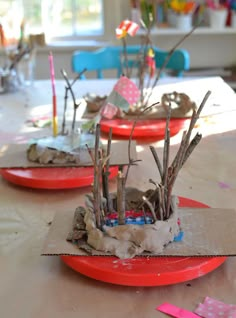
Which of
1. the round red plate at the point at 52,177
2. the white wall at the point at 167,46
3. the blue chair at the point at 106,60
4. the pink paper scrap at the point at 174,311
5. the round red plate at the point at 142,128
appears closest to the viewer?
the pink paper scrap at the point at 174,311

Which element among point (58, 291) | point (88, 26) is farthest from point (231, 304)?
point (88, 26)

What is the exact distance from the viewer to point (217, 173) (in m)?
1.16

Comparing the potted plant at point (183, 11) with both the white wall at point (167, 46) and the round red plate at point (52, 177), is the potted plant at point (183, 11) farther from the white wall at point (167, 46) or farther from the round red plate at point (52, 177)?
the round red plate at point (52, 177)

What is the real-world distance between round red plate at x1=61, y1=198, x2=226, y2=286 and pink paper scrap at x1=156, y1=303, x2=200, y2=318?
4cm

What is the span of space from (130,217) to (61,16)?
97.4 inches

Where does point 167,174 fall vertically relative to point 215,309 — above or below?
above

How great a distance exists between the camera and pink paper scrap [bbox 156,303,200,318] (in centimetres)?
68

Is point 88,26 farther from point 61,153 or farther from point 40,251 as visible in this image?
point 40,251

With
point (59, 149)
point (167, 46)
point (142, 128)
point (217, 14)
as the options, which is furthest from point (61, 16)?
point (59, 149)

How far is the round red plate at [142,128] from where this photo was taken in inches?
54.5

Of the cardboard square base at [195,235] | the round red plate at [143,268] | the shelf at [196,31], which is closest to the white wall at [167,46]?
the shelf at [196,31]

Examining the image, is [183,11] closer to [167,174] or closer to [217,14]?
[217,14]

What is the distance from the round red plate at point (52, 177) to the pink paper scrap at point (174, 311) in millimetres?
409

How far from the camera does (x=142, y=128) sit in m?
1.38
